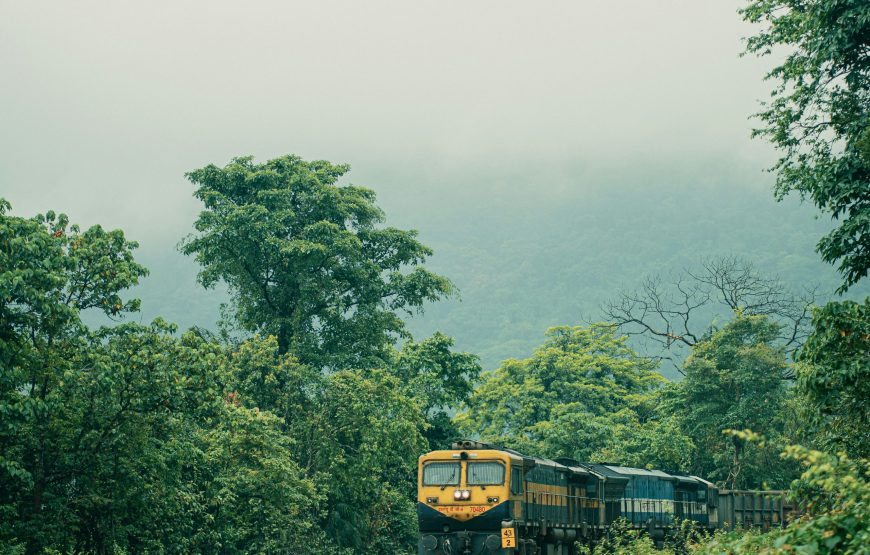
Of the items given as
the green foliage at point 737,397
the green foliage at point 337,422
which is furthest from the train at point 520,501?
the green foliage at point 737,397

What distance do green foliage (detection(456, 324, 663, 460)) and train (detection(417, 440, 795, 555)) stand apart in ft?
103

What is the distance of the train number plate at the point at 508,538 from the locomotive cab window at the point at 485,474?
1.52 metres

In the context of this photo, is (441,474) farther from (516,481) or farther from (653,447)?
(653,447)

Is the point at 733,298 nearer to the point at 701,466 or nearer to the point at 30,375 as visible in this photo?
the point at 701,466

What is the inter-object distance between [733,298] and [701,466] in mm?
14048

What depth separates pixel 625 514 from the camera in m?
43.0

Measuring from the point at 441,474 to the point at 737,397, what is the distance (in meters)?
28.9

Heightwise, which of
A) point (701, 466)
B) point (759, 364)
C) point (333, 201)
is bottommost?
point (701, 466)

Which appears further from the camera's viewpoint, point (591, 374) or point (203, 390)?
point (591, 374)

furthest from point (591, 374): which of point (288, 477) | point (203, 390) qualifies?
point (203, 390)

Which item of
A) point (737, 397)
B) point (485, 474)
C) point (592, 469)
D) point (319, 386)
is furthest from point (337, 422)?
point (737, 397)

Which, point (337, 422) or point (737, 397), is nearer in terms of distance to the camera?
point (337, 422)

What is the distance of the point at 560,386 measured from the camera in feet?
281

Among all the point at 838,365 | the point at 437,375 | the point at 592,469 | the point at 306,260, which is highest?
the point at 306,260
